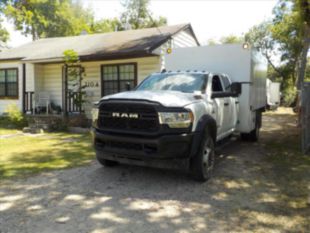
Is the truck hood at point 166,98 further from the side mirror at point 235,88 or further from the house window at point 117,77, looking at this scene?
the house window at point 117,77

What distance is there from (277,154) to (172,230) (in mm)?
5257

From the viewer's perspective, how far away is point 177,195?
4.74 metres

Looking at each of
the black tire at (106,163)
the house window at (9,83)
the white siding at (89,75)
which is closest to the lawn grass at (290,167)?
the black tire at (106,163)

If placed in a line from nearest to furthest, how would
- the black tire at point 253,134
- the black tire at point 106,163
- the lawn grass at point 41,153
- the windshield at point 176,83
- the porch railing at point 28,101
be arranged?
the windshield at point 176,83 < the black tire at point 106,163 < the lawn grass at point 41,153 < the black tire at point 253,134 < the porch railing at point 28,101

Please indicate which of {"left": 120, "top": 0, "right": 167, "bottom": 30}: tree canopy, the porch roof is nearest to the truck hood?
the porch roof

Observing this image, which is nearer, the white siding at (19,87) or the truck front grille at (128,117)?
the truck front grille at (128,117)

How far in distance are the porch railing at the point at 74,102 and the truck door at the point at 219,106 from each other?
7.85 meters

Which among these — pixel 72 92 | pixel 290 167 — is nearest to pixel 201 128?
pixel 290 167

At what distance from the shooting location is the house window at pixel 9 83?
16312 millimetres

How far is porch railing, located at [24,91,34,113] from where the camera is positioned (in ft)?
48.8

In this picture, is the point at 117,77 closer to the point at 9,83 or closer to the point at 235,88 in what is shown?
the point at 9,83

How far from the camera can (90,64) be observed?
14.4 m

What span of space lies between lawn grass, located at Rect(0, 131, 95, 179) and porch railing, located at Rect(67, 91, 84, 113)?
2564mm

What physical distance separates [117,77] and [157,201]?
32.3 ft
